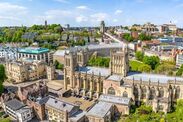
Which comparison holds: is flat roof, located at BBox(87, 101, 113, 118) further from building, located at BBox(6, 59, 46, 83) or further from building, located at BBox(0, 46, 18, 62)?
building, located at BBox(0, 46, 18, 62)

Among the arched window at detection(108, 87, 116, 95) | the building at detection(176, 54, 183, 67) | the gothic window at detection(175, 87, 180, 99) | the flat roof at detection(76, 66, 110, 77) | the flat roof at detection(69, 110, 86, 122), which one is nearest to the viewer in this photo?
the flat roof at detection(69, 110, 86, 122)

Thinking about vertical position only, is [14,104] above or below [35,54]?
below

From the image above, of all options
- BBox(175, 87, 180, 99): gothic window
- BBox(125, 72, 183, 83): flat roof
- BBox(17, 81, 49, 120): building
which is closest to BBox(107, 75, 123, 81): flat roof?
BBox(125, 72, 183, 83): flat roof

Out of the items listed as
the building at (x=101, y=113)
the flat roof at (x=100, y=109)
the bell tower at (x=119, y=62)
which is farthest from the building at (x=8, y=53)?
the building at (x=101, y=113)

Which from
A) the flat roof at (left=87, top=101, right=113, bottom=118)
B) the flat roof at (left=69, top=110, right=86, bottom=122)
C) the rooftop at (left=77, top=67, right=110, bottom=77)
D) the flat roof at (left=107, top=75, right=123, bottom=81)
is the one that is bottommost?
the flat roof at (left=69, top=110, right=86, bottom=122)

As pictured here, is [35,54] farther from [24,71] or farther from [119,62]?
[119,62]

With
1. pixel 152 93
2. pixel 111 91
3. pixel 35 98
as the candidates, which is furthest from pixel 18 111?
pixel 152 93
